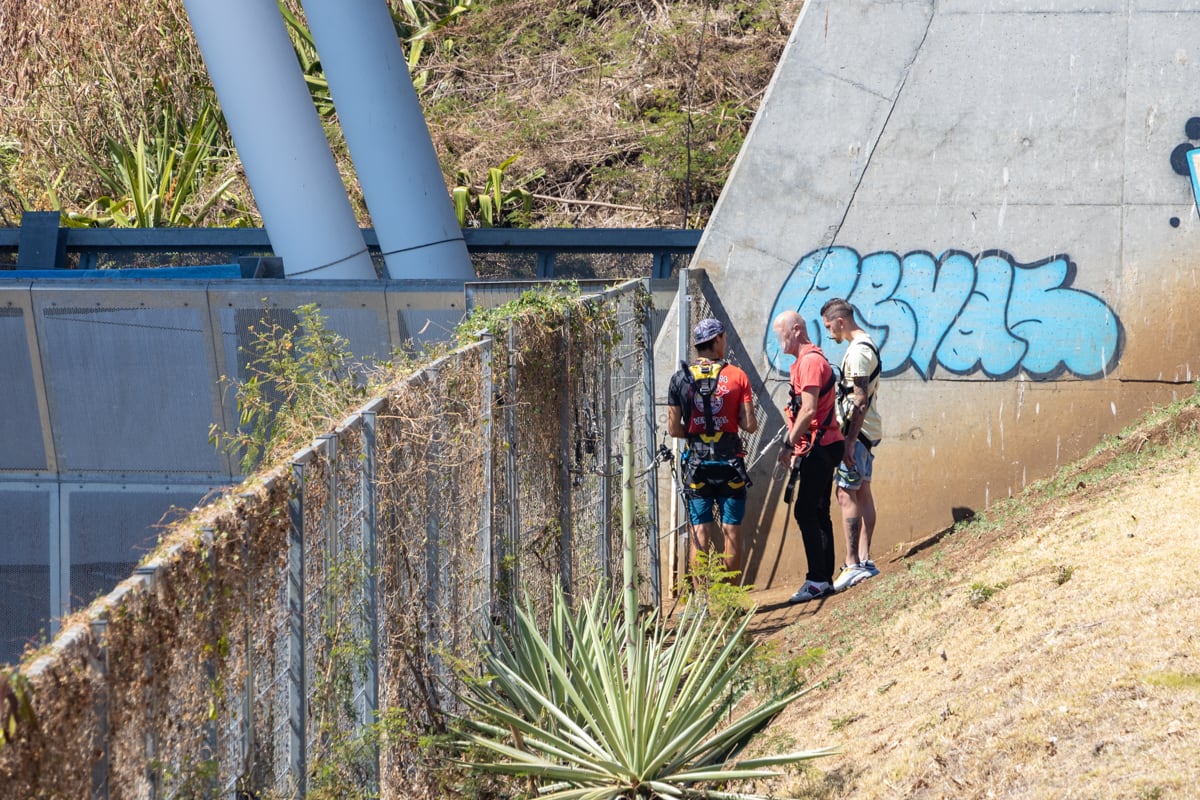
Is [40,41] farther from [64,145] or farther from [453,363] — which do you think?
[453,363]

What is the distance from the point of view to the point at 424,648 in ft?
15.0

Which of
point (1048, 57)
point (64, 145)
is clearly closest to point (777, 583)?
point (1048, 57)

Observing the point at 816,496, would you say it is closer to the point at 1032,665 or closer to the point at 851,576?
the point at 851,576

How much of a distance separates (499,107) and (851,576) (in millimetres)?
10924

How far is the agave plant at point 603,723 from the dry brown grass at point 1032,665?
35cm

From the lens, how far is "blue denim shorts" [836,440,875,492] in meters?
8.27

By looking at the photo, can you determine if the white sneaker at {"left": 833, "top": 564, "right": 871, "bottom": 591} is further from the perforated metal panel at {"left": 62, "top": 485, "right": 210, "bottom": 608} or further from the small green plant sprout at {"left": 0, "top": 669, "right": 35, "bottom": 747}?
the small green plant sprout at {"left": 0, "top": 669, "right": 35, "bottom": 747}

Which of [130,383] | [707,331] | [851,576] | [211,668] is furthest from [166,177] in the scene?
[211,668]

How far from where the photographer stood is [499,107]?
17516 millimetres

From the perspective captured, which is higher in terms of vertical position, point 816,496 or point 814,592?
point 816,496

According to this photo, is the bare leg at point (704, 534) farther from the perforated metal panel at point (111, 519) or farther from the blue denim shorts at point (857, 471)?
the perforated metal panel at point (111, 519)

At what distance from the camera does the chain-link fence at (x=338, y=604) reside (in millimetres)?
2504

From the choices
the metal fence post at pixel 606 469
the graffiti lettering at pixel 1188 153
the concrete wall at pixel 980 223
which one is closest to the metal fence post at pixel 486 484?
the metal fence post at pixel 606 469

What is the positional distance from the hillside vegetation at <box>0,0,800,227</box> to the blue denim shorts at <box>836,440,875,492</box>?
714cm
